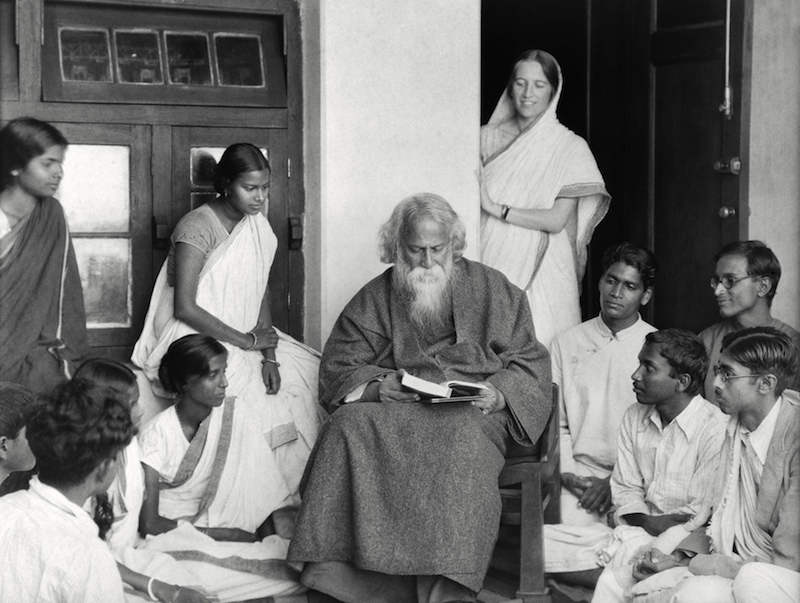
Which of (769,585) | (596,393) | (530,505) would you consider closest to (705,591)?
(769,585)

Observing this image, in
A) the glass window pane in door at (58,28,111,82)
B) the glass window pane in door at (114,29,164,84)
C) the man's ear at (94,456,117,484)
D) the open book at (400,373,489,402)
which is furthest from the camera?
the glass window pane in door at (114,29,164,84)

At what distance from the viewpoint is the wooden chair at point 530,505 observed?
15.2 ft

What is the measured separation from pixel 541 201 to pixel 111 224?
2.12 m

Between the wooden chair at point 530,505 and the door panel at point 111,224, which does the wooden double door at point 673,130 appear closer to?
the wooden chair at point 530,505

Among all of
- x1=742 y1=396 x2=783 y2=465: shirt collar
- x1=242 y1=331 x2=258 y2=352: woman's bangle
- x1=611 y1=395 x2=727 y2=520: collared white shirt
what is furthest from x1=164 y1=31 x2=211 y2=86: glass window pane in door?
x1=742 y1=396 x2=783 y2=465: shirt collar

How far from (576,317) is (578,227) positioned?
463mm

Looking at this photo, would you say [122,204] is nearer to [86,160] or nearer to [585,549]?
[86,160]

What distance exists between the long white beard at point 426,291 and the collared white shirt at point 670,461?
3.12 ft

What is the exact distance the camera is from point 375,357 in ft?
17.3

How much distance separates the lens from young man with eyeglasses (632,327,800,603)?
13.1 ft

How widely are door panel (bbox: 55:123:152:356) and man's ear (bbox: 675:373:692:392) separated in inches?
101

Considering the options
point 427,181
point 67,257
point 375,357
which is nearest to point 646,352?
point 375,357

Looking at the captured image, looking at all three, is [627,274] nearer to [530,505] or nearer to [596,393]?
[596,393]

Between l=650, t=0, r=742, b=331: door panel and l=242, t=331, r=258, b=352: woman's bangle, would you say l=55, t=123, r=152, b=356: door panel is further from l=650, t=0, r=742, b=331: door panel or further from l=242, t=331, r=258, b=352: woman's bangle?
l=650, t=0, r=742, b=331: door panel
